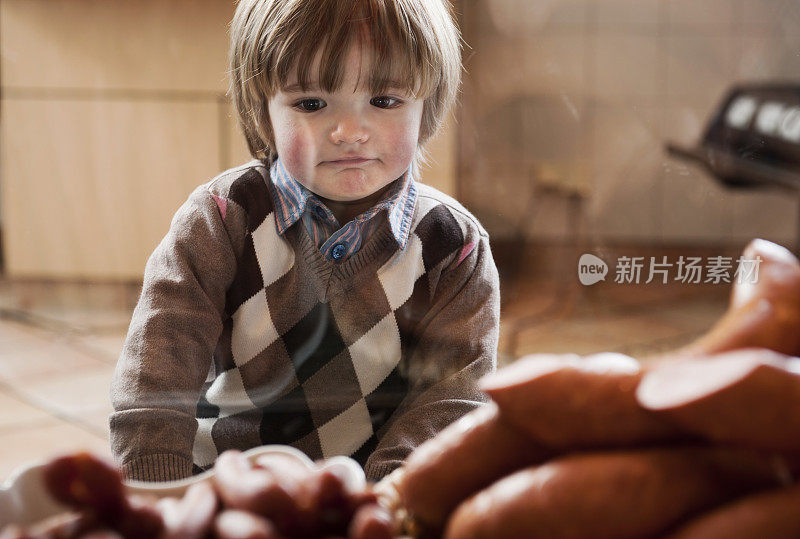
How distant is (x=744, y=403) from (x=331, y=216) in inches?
10.9

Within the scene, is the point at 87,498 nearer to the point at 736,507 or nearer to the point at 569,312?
the point at 736,507

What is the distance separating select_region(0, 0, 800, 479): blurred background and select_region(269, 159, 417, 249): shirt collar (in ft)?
0.07

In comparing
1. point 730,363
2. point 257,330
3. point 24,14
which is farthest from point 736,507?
point 24,14

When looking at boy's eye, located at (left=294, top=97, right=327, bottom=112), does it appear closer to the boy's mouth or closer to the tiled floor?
the boy's mouth

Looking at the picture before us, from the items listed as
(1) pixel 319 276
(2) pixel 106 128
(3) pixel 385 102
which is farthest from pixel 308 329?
(2) pixel 106 128

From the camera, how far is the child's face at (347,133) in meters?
0.39

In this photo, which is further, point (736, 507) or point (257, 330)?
point (257, 330)

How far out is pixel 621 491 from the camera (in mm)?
220

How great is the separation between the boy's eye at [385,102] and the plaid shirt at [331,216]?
0.18 feet

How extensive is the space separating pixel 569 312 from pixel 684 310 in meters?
0.07

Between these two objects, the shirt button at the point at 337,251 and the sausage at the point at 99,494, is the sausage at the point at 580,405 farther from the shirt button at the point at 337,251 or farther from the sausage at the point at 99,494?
the shirt button at the point at 337,251

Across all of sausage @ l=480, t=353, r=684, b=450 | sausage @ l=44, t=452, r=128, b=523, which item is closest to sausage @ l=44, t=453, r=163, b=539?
sausage @ l=44, t=452, r=128, b=523

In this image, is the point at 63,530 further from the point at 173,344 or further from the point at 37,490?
the point at 173,344

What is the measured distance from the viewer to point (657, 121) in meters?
0.48
